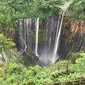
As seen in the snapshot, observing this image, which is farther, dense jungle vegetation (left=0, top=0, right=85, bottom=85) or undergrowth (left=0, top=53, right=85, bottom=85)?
dense jungle vegetation (left=0, top=0, right=85, bottom=85)

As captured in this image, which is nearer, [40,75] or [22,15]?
[40,75]

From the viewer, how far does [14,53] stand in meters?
17.4

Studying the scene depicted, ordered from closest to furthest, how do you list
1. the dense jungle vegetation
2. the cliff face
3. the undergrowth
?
the undergrowth
the dense jungle vegetation
the cliff face

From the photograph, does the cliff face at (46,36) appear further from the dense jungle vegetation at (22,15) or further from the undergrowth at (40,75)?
the undergrowth at (40,75)

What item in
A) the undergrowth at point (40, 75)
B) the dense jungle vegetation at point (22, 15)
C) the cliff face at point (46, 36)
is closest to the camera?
the undergrowth at point (40, 75)

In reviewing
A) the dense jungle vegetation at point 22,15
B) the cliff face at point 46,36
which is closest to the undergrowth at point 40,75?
the dense jungle vegetation at point 22,15

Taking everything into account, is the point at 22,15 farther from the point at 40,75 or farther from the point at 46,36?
the point at 40,75

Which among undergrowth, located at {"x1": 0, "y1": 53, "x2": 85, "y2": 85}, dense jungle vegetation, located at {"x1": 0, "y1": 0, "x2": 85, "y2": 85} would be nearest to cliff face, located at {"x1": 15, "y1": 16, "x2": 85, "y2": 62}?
dense jungle vegetation, located at {"x1": 0, "y1": 0, "x2": 85, "y2": 85}

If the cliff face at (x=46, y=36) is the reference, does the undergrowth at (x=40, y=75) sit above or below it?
above

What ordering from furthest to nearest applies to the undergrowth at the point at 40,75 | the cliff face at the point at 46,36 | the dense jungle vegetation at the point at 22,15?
the cliff face at the point at 46,36 < the dense jungle vegetation at the point at 22,15 < the undergrowth at the point at 40,75

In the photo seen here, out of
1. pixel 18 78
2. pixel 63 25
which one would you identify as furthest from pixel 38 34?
pixel 18 78

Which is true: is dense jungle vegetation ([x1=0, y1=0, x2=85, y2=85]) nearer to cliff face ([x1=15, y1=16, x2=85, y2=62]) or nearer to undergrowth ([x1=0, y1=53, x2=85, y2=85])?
cliff face ([x1=15, y1=16, x2=85, y2=62])

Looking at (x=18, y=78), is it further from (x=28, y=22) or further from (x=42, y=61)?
(x=28, y=22)

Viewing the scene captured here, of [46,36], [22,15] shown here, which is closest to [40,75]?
[46,36]
